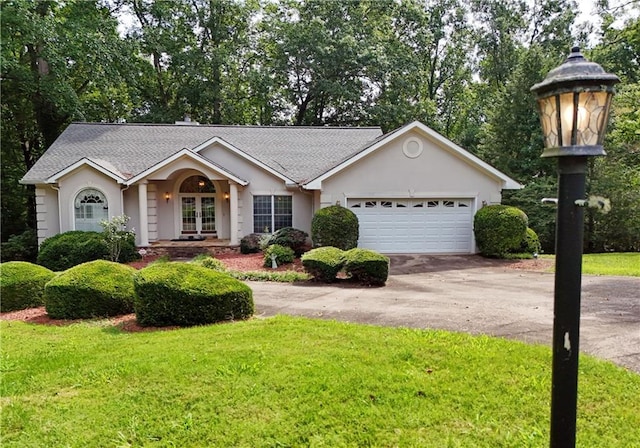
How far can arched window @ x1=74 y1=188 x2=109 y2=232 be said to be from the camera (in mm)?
15766

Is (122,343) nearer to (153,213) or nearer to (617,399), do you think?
(617,399)

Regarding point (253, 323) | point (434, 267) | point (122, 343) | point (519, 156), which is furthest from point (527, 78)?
point (122, 343)

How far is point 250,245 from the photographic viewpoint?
50.8 ft

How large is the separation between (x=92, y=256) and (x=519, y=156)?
20.6 meters

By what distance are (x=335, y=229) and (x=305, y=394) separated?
9.98 meters

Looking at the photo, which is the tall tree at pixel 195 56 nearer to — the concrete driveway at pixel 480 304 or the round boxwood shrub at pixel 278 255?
the round boxwood shrub at pixel 278 255

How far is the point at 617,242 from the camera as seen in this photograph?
19.5 metres

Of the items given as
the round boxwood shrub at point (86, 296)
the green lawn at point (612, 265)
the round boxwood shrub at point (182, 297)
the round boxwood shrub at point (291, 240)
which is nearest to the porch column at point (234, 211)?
the round boxwood shrub at point (291, 240)

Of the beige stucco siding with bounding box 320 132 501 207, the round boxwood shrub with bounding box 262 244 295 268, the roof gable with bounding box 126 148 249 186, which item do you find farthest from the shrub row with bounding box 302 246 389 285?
the roof gable with bounding box 126 148 249 186

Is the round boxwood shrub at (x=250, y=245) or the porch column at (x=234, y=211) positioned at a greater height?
the porch column at (x=234, y=211)

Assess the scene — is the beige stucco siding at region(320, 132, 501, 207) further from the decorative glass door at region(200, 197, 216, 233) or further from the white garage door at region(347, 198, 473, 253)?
the decorative glass door at region(200, 197, 216, 233)

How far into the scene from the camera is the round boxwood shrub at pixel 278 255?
13.3 meters

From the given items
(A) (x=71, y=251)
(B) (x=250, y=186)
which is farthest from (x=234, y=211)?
(A) (x=71, y=251)

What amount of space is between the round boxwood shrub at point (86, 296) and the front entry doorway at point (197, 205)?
995cm
